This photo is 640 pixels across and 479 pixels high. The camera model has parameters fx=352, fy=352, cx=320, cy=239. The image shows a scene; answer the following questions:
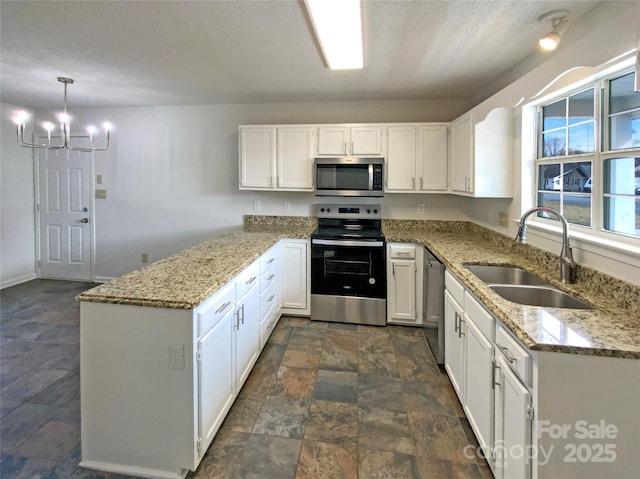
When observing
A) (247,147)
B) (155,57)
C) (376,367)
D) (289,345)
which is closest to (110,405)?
(289,345)

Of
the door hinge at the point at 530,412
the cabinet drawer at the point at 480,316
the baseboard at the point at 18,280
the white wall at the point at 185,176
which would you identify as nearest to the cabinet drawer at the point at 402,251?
the white wall at the point at 185,176

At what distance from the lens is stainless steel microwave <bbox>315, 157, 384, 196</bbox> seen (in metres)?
3.65

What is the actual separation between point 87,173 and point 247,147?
96.3 inches

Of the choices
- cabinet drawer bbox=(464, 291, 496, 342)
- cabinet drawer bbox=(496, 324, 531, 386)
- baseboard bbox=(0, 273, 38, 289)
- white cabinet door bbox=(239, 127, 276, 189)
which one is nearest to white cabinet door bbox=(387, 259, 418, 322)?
cabinet drawer bbox=(464, 291, 496, 342)

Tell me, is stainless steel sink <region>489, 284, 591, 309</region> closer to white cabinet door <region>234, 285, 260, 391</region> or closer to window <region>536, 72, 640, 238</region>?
window <region>536, 72, 640, 238</region>

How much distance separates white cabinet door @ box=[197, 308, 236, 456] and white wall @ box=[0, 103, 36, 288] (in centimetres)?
428

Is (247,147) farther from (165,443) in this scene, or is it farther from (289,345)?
(165,443)

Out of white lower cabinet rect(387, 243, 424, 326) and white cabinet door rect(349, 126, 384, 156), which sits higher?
white cabinet door rect(349, 126, 384, 156)

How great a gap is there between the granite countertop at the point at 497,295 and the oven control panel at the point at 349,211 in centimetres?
90

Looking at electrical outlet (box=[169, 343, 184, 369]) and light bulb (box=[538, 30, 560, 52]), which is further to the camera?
light bulb (box=[538, 30, 560, 52])

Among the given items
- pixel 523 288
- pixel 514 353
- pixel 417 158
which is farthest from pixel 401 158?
pixel 514 353

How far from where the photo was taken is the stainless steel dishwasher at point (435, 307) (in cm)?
264

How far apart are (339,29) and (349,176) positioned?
169 centimetres

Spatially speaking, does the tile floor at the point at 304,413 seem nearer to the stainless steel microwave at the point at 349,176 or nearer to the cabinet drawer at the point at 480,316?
the cabinet drawer at the point at 480,316
